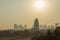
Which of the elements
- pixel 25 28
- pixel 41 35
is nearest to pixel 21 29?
pixel 25 28

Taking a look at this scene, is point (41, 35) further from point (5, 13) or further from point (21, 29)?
point (5, 13)

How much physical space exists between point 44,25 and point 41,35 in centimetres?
A: 18

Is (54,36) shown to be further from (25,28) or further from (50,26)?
(25,28)

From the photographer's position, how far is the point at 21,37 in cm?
301

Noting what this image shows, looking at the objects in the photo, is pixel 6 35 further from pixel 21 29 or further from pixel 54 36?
pixel 54 36

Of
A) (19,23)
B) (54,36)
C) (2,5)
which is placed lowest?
(54,36)

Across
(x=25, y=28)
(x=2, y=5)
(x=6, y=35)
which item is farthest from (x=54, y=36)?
(x=2, y=5)

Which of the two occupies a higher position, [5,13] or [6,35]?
[5,13]

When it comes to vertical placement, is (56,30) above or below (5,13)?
below

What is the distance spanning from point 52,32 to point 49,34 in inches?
1.9

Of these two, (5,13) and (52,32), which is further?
(5,13)

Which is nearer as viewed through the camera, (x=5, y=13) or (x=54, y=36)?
(x=54, y=36)

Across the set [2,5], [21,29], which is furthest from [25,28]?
[2,5]

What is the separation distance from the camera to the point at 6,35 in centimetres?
301
